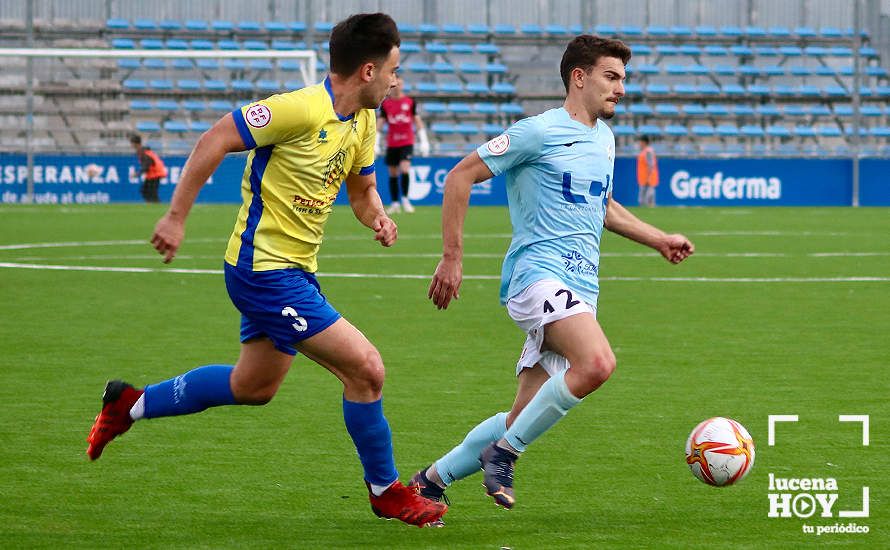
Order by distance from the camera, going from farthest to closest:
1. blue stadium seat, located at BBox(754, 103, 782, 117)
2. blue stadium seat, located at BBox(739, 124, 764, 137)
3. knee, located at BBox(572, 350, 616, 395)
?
1. blue stadium seat, located at BBox(754, 103, 782, 117)
2. blue stadium seat, located at BBox(739, 124, 764, 137)
3. knee, located at BBox(572, 350, 616, 395)

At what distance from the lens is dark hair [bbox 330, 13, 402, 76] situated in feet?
17.3

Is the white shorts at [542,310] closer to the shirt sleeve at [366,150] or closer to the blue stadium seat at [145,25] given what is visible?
the shirt sleeve at [366,150]

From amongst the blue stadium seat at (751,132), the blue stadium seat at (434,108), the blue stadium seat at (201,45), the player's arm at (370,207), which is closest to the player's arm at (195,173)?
the player's arm at (370,207)

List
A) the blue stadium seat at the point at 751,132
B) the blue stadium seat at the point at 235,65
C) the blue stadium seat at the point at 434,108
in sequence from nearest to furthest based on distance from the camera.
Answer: the blue stadium seat at the point at 235,65
the blue stadium seat at the point at 434,108
the blue stadium seat at the point at 751,132

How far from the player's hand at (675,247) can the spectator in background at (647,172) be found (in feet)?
87.9

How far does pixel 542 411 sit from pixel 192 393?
1514mm

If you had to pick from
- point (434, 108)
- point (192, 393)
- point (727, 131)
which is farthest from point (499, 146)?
point (727, 131)

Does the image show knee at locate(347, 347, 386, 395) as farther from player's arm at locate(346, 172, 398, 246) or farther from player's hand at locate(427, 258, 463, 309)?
player's arm at locate(346, 172, 398, 246)

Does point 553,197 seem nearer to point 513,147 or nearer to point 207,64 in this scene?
point 513,147

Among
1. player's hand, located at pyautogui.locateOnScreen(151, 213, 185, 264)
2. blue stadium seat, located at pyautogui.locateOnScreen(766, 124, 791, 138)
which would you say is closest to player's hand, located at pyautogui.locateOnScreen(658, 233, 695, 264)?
player's hand, located at pyautogui.locateOnScreen(151, 213, 185, 264)

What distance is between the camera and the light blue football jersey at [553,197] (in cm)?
554

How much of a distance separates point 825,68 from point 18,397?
114ft

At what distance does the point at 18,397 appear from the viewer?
25.8 ft

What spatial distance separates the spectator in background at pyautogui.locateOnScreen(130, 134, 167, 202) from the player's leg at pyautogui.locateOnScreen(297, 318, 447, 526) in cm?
2601
